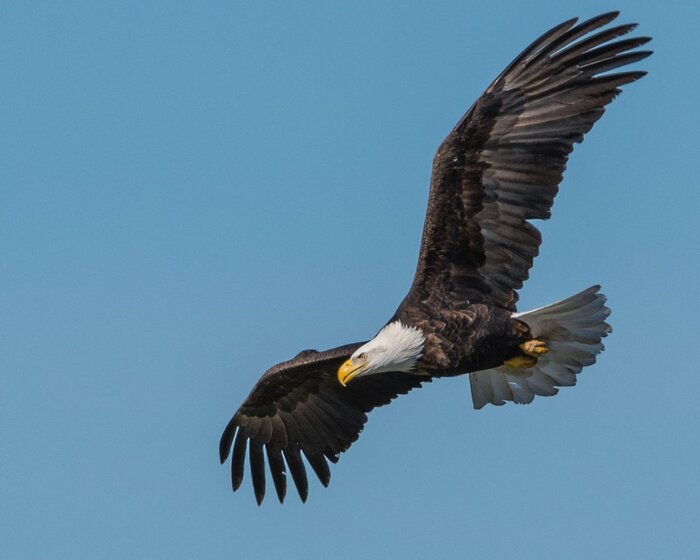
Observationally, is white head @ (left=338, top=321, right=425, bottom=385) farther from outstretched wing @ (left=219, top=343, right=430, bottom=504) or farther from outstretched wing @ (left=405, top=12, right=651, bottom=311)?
outstretched wing @ (left=219, top=343, right=430, bottom=504)

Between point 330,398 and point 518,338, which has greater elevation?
point 330,398

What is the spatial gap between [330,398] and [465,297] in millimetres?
2232

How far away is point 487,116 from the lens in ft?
38.1

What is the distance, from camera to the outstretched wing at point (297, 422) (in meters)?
13.5

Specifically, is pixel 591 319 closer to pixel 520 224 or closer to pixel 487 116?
pixel 520 224

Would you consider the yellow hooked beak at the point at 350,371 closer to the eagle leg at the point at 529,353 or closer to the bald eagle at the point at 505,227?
the bald eagle at the point at 505,227

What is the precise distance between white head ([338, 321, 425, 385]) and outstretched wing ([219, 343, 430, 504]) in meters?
1.35

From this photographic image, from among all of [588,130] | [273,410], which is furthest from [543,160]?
[273,410]

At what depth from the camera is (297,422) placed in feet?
45.3

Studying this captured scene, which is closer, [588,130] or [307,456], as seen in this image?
→ [588,130]

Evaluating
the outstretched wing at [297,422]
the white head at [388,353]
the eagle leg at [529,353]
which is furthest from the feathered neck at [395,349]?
the outstretched wing at [297,422]

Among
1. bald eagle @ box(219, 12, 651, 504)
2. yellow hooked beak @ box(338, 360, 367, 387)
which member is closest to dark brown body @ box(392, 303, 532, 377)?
bald eagle @ box(219, 12, 651, 504)

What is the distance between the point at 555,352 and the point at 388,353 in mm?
1425

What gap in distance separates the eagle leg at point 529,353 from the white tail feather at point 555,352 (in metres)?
0.06
